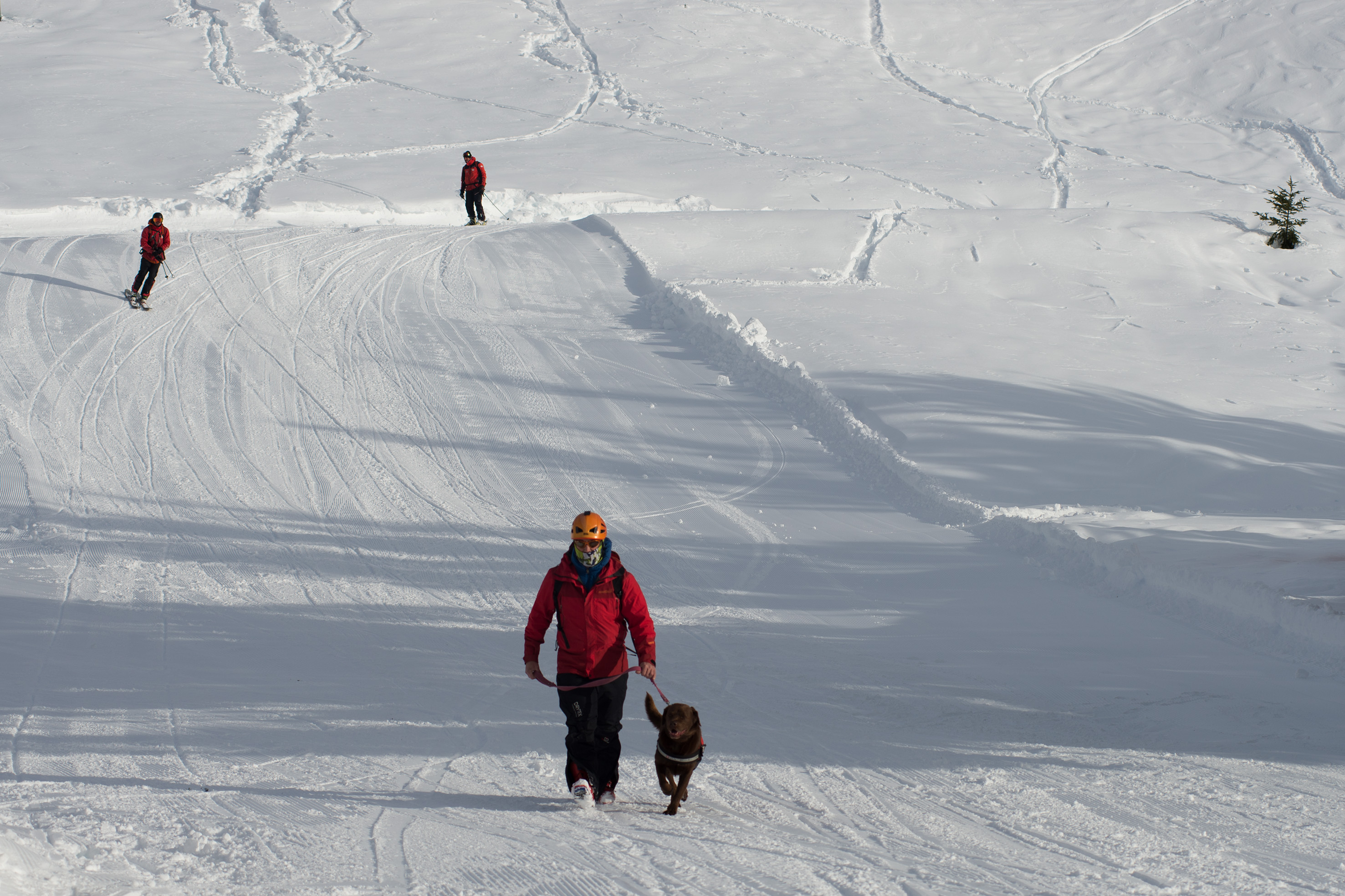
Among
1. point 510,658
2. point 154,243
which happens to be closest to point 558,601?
point 510,658

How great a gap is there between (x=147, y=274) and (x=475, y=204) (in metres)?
6.15

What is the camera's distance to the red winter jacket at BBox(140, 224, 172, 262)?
511 inches

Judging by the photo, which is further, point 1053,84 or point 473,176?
point 1053,84

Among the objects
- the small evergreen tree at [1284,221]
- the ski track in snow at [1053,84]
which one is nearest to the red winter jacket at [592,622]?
the small evergreen tree at [1284,221]

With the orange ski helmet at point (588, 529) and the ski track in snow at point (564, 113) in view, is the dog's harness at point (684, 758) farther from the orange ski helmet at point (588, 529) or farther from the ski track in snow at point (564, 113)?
the ski track in snow at point (564, 113)

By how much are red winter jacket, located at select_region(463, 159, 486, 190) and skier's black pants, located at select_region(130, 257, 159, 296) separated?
18.9 feet

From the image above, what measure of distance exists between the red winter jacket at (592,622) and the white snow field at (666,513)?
70cm

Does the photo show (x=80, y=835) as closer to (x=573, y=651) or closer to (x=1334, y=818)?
(x=573, y=651)

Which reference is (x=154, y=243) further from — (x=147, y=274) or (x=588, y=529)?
(x=588, y=529)

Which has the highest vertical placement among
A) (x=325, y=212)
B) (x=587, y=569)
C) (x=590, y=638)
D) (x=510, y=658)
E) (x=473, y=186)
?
(x=473, y=186)

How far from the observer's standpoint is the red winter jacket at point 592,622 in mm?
4320

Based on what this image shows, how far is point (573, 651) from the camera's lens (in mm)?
4391

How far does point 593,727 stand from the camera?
4504 millimetres

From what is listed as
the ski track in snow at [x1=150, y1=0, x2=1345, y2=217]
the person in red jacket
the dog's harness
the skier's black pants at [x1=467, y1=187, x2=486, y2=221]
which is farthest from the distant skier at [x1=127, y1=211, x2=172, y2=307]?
the dog's harness
